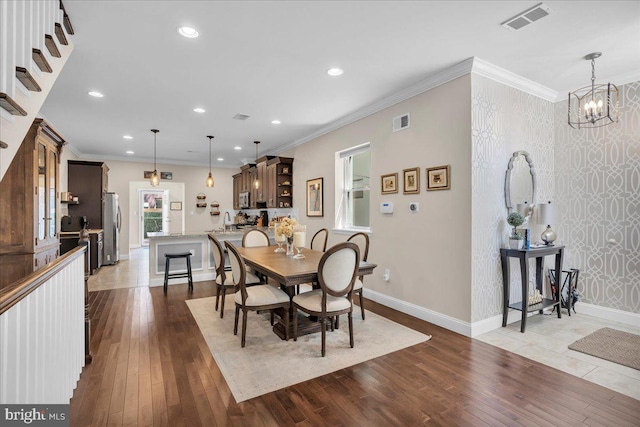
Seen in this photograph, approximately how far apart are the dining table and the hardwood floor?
0.77 m

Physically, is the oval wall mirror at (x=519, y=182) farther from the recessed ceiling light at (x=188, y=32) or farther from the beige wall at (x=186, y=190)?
the beige wall at (x=186, y=190)

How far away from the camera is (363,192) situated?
5.01 meters

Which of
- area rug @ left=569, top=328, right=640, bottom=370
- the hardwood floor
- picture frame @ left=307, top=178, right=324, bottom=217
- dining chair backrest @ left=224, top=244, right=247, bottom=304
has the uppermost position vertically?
picture frame @ left=307, top=178, right=324, bottom=217

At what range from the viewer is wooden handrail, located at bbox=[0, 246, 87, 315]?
1.05 m

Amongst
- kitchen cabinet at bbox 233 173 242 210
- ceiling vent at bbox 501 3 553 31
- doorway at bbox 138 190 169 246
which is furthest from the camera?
doorway at bbox 138 190 169 246

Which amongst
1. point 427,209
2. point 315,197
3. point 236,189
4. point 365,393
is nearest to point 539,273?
point 427,209

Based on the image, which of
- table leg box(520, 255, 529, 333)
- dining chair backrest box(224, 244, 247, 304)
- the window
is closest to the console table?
table leg box(520, 255, 529, 333)

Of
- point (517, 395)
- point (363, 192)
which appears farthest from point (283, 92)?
point (517, 395)

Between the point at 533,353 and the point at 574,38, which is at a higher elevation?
the point at 574,38

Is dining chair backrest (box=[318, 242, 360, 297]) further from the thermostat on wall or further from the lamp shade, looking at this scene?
the lamp shade

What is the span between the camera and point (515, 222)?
11.1ft

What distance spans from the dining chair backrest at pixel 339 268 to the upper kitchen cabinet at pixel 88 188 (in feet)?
21.6

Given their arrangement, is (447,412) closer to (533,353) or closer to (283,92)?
(533,353)

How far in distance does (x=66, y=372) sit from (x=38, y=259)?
6.05ft
